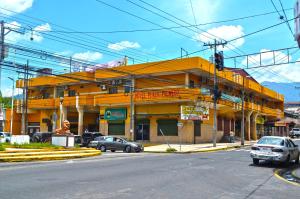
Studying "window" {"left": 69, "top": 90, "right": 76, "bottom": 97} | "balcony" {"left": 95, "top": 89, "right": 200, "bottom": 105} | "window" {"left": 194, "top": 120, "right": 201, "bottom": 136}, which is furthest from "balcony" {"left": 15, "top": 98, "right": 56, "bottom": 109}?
"window" {"left": 194, "top": 120, "right": 201, "bottom": 136}

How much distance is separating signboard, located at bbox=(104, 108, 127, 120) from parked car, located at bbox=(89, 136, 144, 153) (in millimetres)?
14795

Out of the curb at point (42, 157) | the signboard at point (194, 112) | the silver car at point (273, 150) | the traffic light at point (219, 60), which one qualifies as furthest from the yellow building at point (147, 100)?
the silver car at point (273, 150)

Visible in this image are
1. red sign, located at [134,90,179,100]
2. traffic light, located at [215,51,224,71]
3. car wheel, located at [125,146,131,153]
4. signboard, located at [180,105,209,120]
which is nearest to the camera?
traffic light, located at [215,51,224,71]

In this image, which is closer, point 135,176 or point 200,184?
point 200,184

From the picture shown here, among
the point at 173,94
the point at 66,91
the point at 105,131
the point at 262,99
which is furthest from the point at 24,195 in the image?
the point at 262,99

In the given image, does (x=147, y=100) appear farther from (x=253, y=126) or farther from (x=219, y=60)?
(x=253, y=126)

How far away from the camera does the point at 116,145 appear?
34406mm

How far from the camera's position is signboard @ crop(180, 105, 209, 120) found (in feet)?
132

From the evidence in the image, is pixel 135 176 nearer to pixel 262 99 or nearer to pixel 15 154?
pixel 15 154

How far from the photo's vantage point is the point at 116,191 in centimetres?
1070

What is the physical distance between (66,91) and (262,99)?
37.9 m

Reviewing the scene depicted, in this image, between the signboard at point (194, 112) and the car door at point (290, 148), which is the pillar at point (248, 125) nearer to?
the signboard at point (194, 112)

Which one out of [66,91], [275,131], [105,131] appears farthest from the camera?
[275,131]

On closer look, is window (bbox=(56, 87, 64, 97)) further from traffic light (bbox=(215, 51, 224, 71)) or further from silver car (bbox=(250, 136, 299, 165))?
silver car (bbox=(250, 136, 299, 165))
